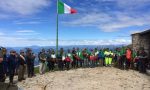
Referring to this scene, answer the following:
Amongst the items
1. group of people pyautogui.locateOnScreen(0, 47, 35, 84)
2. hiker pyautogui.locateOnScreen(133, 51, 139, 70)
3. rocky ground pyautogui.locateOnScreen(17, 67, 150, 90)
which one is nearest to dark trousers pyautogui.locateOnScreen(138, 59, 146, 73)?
hiker pyautogui.locateOnScreen(133, 51, 139, 70)

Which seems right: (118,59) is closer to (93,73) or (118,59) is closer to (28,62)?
(93,73)

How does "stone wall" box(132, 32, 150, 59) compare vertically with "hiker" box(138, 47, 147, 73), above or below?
above

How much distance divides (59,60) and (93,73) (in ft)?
13.6

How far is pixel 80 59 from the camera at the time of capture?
96.1 feet

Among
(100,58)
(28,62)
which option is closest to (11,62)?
(28,62)

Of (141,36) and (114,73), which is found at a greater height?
(141,36)

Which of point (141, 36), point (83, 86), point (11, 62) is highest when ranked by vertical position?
point (141, 36)

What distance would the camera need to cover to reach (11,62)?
22.3 metres

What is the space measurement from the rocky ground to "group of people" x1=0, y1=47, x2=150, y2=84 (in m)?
1.33

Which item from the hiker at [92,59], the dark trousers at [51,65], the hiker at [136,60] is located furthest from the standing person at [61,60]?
the hiker at [136,60]

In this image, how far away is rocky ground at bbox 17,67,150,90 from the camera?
21094 mm

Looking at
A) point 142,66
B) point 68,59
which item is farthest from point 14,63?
point 142,66

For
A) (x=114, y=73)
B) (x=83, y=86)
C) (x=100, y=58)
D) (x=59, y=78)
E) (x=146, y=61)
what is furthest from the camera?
(x=100, y=58)

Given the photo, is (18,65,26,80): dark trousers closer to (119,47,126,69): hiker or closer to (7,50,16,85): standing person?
(7,50,16,85): standing person
